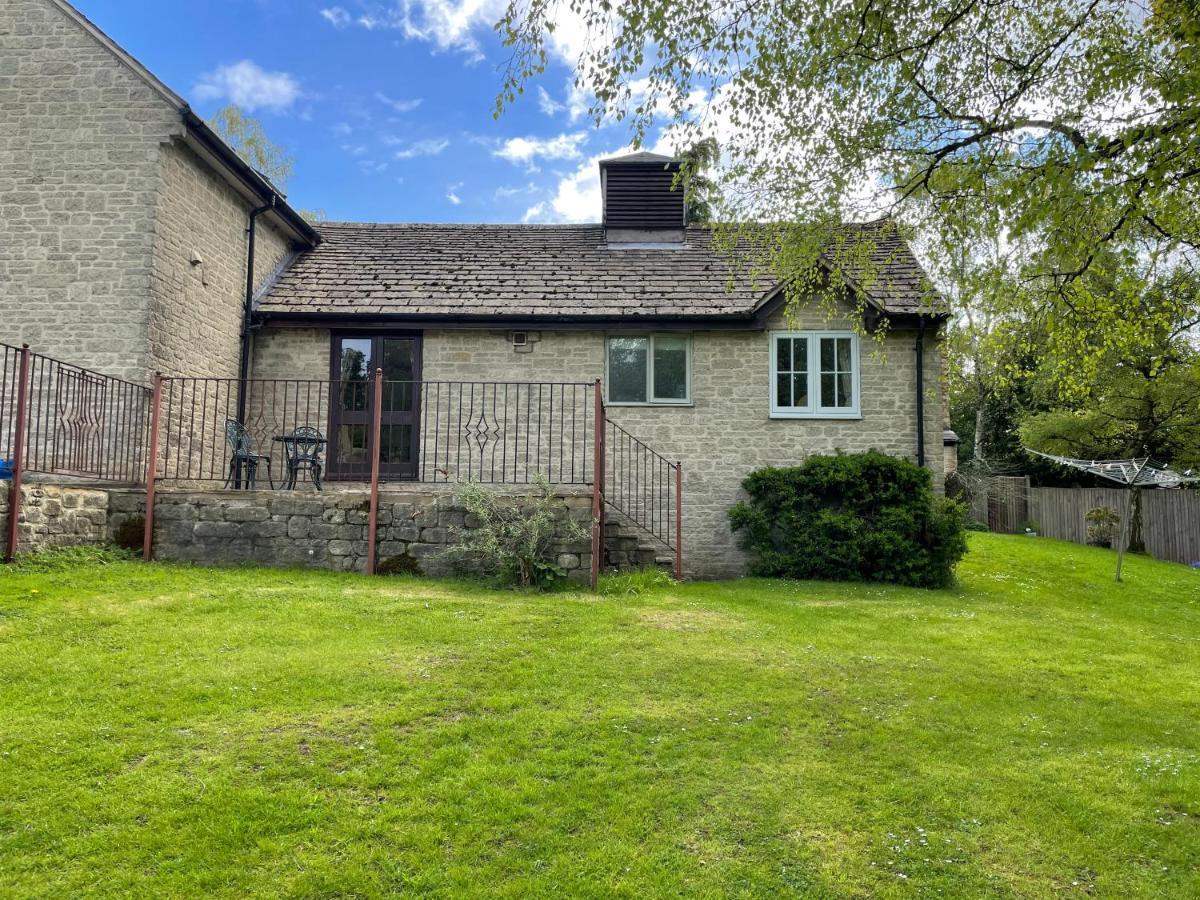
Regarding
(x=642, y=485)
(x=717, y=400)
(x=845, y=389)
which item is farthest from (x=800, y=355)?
A: (x=642, y=485)

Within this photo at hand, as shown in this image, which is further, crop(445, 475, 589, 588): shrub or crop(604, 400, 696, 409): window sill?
crop(604, 400, 696, 409): window sill

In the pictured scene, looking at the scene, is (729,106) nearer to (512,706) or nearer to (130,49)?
(512,706)

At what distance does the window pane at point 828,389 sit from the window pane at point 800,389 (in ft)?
0.84

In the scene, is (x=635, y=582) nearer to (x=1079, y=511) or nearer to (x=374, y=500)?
(x=374, y=500)

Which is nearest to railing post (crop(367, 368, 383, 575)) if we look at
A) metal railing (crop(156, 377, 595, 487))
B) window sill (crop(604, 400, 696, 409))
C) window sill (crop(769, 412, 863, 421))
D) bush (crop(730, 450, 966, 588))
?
metal railing (crop(156, 377, 595, 487))

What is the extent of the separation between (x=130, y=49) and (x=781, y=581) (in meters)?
11.6

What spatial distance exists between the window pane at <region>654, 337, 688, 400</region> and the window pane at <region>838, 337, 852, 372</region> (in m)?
2.51

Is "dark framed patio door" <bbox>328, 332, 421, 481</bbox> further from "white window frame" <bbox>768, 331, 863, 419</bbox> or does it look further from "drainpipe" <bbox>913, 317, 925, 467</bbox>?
"drainpipe" <bbox>913, 317, 925, 467</bbox>

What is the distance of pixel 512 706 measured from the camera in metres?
4.79

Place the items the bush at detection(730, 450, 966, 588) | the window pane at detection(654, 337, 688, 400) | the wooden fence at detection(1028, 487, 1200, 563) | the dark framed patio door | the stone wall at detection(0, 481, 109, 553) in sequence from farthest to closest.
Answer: the wooden fence at detection(1028, 487, 1200, 563) < the window pane at detection(654, 337, 688, 400) < the dark framed patio door < the bush at detection(730, 450, 966, 588) < the stone wall at detection(0, 481, 109, 553)

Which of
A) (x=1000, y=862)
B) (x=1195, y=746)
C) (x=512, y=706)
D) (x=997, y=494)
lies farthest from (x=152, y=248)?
(x=997, y=494)

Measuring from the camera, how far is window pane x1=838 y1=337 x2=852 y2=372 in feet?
41.5

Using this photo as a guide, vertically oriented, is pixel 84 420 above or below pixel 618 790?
above

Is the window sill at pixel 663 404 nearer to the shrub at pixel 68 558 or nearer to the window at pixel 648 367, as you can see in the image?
the window at pixel 648 367
